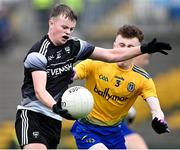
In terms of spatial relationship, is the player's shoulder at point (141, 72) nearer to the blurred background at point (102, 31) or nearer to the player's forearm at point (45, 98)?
the player's forearm at point (45, 98)

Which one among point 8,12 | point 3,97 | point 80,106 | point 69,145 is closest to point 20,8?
point 8,12

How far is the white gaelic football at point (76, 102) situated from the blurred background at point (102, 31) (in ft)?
36.7

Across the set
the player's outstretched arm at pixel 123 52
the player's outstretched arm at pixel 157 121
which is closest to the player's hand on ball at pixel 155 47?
the player's outstretched arm at pixel 123 52

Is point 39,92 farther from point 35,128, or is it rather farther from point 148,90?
point 148,90

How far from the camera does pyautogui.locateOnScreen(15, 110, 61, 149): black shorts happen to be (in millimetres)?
7953

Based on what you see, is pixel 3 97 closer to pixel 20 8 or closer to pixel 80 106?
pixel 20 8

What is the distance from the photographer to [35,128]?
315 inches

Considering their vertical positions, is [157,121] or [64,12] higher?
[64,12]

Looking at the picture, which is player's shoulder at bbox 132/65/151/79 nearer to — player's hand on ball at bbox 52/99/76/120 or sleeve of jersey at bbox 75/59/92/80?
sleeve of jersey at bbox 75/59/92/80

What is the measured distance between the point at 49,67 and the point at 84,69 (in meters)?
0.81

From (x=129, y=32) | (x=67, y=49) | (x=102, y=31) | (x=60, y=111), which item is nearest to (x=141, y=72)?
(x=129, y=32)

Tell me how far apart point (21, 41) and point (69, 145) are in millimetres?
4612

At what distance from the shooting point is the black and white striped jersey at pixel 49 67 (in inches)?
310

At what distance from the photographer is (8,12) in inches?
832
